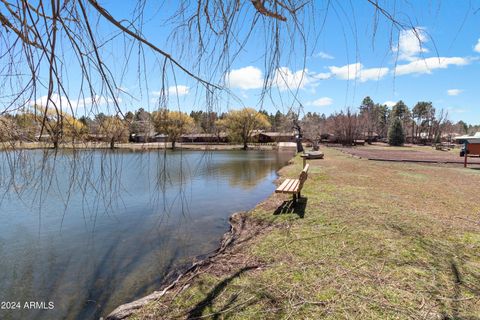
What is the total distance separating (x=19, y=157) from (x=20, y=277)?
412 centimetres

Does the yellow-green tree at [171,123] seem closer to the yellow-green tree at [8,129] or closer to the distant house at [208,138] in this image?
the distant house at [208,138]

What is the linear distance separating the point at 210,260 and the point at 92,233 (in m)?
4.28

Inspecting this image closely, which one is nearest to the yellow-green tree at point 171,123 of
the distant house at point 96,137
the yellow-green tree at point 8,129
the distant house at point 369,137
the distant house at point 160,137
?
the distant house at point 160,137

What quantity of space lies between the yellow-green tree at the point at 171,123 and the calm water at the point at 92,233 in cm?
21

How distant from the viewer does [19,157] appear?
2.60 metres

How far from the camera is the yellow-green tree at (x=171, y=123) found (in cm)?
218

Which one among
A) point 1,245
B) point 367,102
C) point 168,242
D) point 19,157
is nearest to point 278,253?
point 168,242

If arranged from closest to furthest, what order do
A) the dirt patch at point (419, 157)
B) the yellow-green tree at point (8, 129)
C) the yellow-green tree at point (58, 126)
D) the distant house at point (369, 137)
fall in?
1. the yellow-green tree at point (58, 126)
2. the yellow-green tree at point (8, 129)
3. the dirt patch at point (419, 157)
4. the distant house at point (369, 137)

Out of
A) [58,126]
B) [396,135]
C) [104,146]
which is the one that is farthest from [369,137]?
[58,126]

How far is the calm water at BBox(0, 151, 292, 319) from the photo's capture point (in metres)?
2.42

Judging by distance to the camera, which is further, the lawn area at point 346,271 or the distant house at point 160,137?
the lawn area at point 346,271

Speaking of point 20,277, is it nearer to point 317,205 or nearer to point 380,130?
point 317,205

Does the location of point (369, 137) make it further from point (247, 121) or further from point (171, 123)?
point (171, 123)

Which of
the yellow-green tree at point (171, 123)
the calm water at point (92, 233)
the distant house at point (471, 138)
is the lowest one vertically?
the calm water at point (92, 233)
